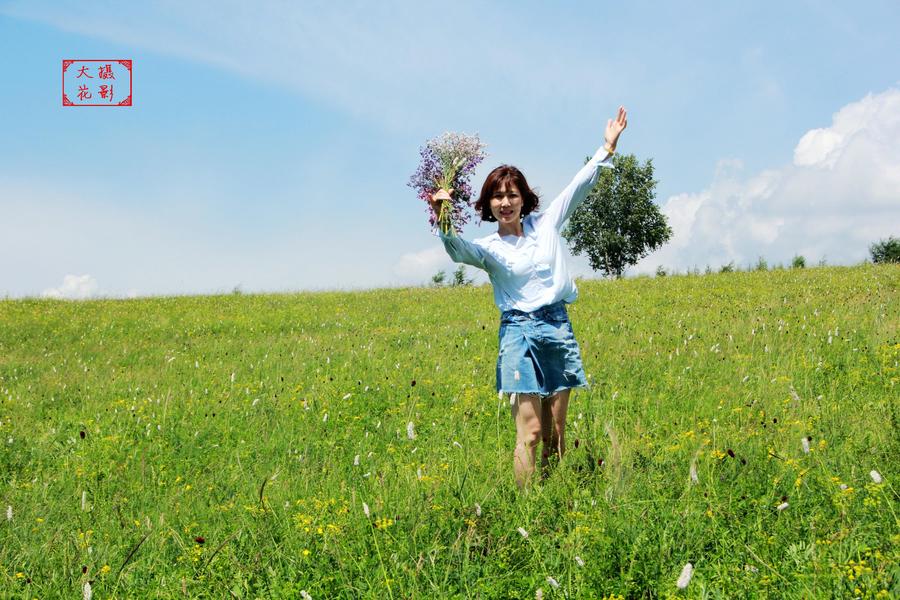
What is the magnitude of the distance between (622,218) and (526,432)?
143 feet

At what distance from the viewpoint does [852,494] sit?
13.7ft

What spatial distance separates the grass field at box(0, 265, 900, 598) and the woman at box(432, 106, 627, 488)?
0.44 metres

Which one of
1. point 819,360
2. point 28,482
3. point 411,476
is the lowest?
point 28,482

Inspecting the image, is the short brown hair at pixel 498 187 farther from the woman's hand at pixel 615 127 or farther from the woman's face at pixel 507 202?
the woman's hand at pixel 615 127

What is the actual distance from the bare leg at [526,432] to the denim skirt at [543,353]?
85mm

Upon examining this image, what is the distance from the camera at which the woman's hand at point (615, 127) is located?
225 inches

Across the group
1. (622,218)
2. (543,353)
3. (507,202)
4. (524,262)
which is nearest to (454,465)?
(543,353)

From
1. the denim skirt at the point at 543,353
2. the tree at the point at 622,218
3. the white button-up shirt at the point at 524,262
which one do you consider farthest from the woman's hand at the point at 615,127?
the tree at the point at 622,218

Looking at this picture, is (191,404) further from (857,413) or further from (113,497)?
(857,413)

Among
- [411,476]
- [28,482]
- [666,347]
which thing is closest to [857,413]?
[666,347]

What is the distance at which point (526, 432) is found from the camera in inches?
194

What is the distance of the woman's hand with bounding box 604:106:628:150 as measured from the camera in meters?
5.71

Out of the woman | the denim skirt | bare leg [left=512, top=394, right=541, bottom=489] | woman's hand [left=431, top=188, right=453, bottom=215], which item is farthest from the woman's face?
bare leg [left=512, top=394, right=541, bottom=489]

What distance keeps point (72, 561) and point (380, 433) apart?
338 centimetres
